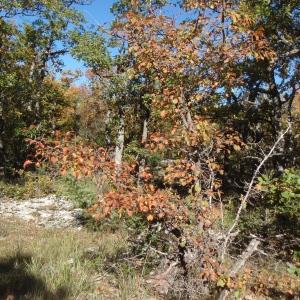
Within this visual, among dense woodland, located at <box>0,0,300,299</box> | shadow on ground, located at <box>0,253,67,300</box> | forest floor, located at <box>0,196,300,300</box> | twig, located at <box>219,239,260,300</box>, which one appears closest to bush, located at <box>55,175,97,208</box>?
dense woodland, located at <box>0,0,300,299</box>

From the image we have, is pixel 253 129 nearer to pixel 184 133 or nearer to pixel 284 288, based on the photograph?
pixel 284 288

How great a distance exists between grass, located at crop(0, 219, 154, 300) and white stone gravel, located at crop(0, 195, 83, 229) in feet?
8.49

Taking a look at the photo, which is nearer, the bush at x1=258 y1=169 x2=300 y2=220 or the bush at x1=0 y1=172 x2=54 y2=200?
the bush at x1=258 y1=169 x2=300 y2=220

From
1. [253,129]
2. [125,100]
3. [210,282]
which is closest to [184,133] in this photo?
[210,282]

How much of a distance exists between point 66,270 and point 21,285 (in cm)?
72

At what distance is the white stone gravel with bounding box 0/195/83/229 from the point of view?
11921 millimetres

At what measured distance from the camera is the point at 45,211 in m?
13.8

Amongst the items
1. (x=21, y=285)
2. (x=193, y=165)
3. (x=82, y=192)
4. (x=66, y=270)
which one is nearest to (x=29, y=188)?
(x=82, y=192)

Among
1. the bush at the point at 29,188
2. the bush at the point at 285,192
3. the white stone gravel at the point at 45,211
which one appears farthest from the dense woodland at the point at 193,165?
the bush at the point at 29,188

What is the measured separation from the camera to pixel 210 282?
17.4 ft

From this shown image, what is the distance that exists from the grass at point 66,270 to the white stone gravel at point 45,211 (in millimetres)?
2589

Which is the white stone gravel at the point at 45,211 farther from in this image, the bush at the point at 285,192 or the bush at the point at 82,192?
the bush at the point at 285,192

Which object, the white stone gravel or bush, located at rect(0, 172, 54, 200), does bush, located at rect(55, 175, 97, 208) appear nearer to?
the white stone gravel

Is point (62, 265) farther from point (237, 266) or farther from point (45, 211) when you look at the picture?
point (45, 211)
